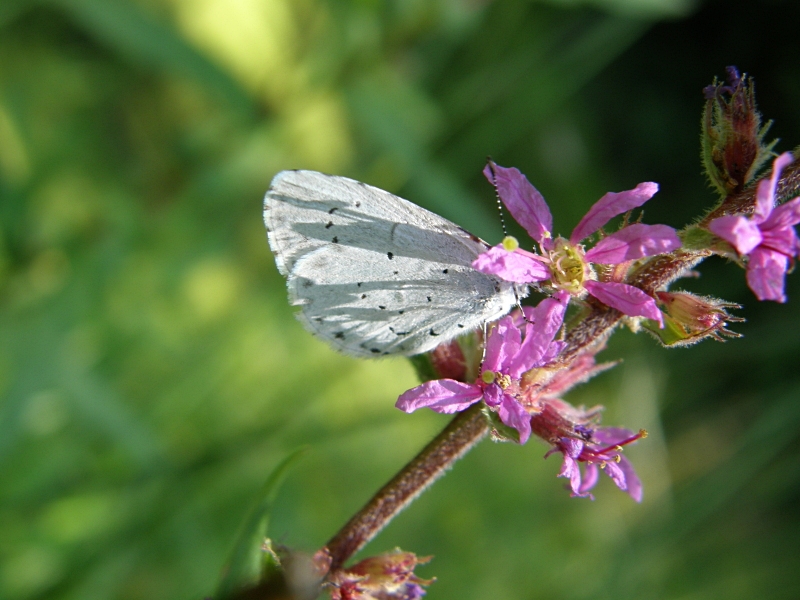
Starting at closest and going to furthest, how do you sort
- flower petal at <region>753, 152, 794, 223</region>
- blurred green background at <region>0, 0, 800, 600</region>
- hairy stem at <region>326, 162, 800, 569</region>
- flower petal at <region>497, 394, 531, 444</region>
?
1. flower petal at <region>753, 152, 794, 223</region>
2. flower petal at <region>497, 394, 531, 444</region>
3. hairy stem at <region>326, 162, 800, 569</region>
4. blurred green background at <region>0, 0, 800, 600</region>

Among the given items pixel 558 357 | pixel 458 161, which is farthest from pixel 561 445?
pixel 458 161

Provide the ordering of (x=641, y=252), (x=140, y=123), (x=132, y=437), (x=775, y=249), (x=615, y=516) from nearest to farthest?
(x=775, y=249), (x=641, y=252), (x=132, y=437), (x=140, y=123), (x=615, y=516)

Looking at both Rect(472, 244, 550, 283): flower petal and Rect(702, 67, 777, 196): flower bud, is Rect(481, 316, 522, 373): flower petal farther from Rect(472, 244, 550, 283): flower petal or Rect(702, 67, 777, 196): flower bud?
Rect(702, 67, 777, 196): flower bud

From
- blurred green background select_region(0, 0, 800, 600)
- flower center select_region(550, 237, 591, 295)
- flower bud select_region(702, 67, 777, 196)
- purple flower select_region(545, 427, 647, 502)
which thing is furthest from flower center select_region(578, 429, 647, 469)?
blurred green background select_region(0, 0, 800, 600)

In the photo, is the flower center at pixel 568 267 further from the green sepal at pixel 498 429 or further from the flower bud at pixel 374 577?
the flower bud at pixel 374 577

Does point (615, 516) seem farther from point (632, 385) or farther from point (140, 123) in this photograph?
point (140, 123)

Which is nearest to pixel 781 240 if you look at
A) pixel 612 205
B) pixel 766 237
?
pixel 766 237
